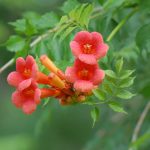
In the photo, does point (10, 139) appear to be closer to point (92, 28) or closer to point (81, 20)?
point (92, 28)

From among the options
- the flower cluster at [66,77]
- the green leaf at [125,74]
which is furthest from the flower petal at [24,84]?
the green leaf at [125,74]

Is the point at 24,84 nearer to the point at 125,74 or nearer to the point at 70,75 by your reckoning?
the point at 70,75

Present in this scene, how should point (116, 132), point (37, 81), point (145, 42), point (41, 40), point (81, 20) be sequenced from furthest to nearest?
point (116, 132) → point (41, 40) → point (145, 42) → point (81, 20) → point (37, 81)

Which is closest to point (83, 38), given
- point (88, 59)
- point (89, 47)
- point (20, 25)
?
point (89, 47)

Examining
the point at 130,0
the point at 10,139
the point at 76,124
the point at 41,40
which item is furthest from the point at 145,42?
the point at 76,124

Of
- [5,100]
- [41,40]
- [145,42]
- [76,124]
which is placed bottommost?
[76,124]

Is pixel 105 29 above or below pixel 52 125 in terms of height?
above

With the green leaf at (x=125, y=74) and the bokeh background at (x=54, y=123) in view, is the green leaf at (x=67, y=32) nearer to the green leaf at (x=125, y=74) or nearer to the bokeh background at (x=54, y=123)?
the green leaf at (x=125, y=74)
